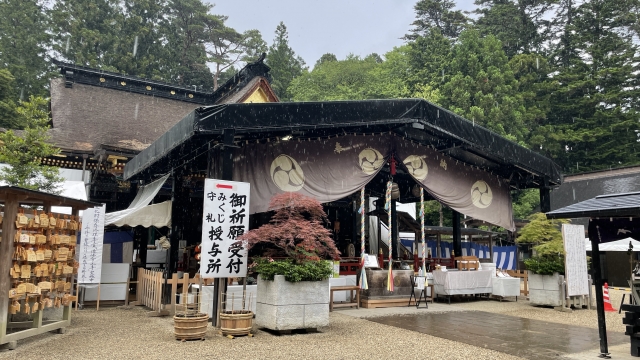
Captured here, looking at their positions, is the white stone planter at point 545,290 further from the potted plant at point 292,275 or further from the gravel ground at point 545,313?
the potted plant at point 292,275

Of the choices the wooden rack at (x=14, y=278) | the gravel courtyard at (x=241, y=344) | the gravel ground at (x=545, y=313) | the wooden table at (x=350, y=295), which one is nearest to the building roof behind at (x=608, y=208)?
the gravel courtyard at (x=241, y=344)

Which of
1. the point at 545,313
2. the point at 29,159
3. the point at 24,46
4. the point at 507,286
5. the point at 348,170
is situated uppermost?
the point at 24,46

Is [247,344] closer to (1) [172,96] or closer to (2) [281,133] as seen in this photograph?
(2) [281,133]

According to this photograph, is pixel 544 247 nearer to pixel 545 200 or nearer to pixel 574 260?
pixel 574 260

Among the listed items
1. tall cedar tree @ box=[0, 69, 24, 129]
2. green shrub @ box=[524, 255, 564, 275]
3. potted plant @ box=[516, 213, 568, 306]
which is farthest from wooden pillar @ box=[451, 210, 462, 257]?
tall cedar tree @ box=[0, 69, 24, 129]

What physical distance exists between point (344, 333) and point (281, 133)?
4651 mm

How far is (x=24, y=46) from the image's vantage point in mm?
28891

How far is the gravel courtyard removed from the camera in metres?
6.12

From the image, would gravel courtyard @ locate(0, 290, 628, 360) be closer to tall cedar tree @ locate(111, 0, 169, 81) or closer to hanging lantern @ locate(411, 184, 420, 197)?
hanging lantern @ locate(411, 184, 420, 197)

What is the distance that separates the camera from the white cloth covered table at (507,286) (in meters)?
13.0

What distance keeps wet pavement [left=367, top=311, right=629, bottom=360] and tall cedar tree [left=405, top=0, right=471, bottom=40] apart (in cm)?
3408

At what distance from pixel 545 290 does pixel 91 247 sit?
11835 mm

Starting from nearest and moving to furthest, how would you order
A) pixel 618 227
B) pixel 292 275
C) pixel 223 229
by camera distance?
pixel 618 227 → pixel 292 275 → pixel 223 229

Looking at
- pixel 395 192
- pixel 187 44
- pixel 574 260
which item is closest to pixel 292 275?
pixel 574 260
